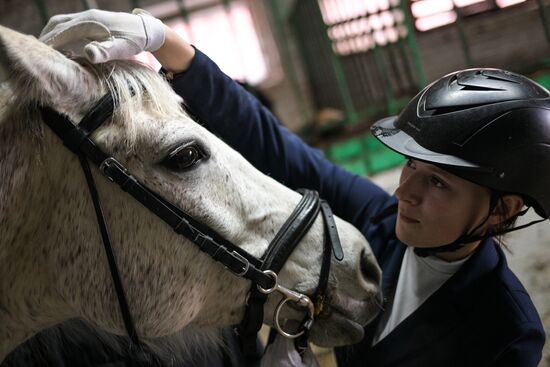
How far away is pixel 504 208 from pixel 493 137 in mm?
214

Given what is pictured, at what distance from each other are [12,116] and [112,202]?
0.30 m

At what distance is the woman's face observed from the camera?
3.89 feet

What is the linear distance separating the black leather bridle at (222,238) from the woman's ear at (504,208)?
444 millimetres

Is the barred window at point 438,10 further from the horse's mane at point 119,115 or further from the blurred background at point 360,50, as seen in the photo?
the horse's mane at point 119,115

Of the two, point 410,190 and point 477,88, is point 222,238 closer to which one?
point 410,190

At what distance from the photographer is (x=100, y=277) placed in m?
1.07

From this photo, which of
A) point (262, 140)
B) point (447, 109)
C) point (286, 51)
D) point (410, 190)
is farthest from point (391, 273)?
point (286, 51)

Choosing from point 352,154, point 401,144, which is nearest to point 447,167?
point 401,144

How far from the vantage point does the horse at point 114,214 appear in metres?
1.05

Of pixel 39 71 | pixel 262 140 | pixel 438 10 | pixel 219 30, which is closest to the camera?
pixel 39 71

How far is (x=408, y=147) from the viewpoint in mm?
1223

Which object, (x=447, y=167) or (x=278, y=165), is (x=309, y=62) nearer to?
(x=278, y=165)

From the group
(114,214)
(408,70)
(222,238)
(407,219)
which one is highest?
(114,214)

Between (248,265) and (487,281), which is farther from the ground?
(248,265)
